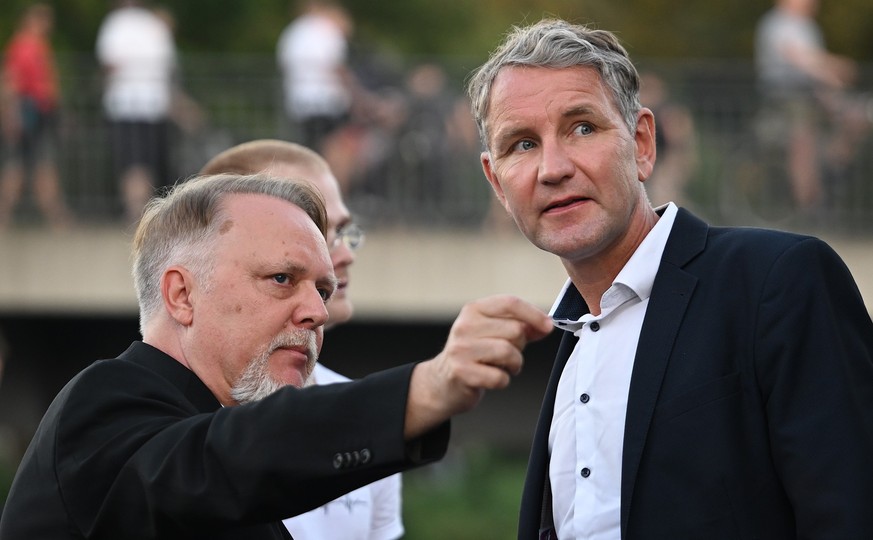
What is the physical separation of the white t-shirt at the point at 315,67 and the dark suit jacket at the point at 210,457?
10.3 metres

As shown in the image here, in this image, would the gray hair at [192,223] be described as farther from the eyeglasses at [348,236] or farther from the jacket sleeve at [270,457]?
the eyeglasses at [348,236]

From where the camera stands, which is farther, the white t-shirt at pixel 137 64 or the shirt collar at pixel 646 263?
the white t-shirt at pixel 137 64

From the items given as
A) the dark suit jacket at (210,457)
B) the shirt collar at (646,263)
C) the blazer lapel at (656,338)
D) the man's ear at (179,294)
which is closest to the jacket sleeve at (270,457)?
the dark suit jacket at (210,457)

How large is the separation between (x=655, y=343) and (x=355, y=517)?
→ 1497 mm

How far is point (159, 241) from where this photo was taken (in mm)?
3211

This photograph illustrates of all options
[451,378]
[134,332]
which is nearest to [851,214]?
[134,332]

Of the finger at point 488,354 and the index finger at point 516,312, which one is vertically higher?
the index finger at point 516,312

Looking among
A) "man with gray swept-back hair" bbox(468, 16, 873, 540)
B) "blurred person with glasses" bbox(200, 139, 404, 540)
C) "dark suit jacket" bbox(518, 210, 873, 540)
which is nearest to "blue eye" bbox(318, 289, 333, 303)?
"man with gray swept-back hair" bbox(468, 16, 873, 540)

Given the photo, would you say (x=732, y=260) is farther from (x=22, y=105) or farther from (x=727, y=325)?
(x=22, y=105)

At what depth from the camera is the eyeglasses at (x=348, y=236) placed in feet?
15.4

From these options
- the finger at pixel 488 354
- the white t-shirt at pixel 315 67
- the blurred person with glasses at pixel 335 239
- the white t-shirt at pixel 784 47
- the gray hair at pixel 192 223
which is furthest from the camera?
the white t-shirt at pixel 315 67

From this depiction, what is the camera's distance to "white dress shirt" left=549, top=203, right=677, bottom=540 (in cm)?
322

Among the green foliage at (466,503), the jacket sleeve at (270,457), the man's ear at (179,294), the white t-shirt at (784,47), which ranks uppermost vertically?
the white t-shirt at (784,47)

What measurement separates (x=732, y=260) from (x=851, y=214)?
11297 mm
